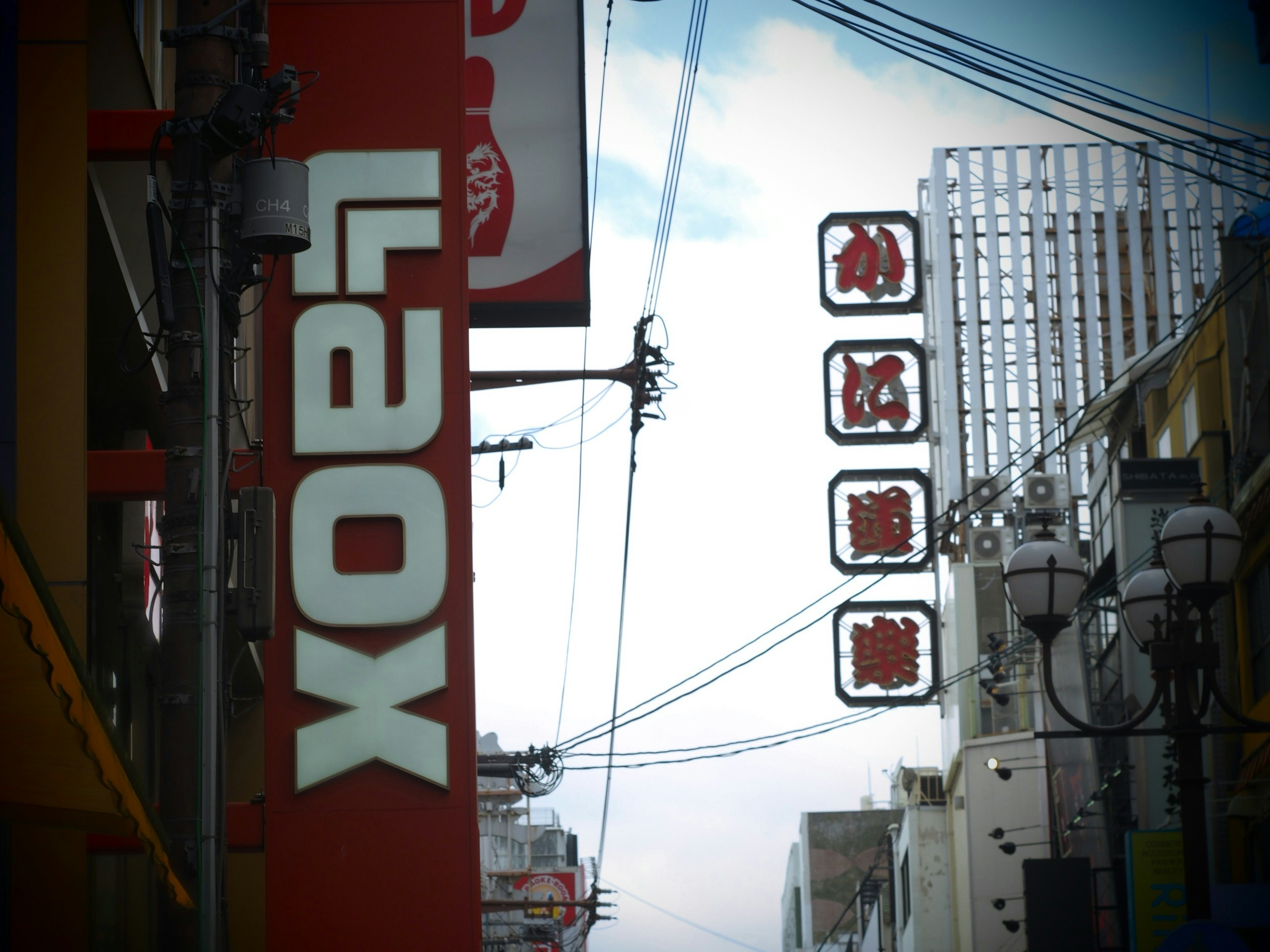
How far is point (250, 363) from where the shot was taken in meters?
18.0

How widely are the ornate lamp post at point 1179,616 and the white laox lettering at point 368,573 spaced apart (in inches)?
Answer: 177

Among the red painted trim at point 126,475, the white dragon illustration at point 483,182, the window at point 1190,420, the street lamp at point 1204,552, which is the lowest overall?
the street lamp at point 1204,552

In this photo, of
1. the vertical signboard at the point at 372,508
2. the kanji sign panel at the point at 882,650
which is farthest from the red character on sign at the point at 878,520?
the vertical signboard at the point at 372,508

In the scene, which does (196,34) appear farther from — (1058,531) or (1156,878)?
(1058,531)

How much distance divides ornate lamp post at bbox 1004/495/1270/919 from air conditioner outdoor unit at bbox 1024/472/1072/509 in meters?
35.4

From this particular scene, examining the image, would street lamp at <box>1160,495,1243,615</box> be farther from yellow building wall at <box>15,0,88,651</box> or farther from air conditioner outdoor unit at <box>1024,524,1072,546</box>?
→ air conditioner outdoor unit at <box>1024,524,1072,546</box>

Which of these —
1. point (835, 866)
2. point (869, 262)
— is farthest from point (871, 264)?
point (835, 866)

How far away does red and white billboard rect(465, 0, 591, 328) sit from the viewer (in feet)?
58.0

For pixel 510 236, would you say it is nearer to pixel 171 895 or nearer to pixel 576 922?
pixel 171 895

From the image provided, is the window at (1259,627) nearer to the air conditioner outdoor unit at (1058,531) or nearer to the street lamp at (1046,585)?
the street lamp at (1046,585)

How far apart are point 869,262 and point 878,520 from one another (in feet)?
23.1

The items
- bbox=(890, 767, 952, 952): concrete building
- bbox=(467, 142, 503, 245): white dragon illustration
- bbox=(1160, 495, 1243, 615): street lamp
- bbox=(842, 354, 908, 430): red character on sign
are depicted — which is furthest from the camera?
bbox=(890, 767, 952, 952): concrete building

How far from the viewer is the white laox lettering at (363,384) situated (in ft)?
41.3

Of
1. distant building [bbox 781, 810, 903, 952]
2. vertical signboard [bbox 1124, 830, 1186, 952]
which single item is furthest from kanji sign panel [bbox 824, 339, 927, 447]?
distant building [bbox 781, 810, 903, 952]
